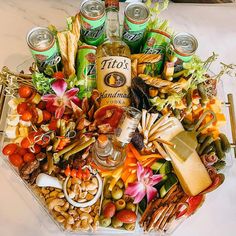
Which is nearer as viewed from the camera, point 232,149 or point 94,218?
point 94,218

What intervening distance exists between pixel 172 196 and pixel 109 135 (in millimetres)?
216

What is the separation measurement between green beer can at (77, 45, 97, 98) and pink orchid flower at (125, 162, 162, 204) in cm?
23

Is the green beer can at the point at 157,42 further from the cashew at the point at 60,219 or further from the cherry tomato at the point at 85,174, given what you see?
the cashew at the point at 60,219

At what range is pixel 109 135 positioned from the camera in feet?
3.41

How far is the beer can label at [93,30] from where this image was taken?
1042mm

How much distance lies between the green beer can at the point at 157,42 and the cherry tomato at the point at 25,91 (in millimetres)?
311

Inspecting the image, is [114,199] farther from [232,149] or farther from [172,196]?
[232,149]

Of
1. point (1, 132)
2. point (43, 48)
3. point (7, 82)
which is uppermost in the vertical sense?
point (43, 48)

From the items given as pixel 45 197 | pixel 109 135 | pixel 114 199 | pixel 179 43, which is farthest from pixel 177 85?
pixel 45 197

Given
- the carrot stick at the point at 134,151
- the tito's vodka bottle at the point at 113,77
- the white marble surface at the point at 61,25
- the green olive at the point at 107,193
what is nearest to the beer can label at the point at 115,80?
the tito's vodka bottle at the point at 113,77

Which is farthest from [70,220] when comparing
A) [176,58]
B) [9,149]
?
[176,58]

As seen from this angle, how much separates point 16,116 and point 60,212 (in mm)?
253

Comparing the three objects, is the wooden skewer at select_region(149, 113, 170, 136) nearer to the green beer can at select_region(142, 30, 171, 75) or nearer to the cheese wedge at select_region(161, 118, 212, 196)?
the cheese wedge at select_region(161, 118, 212, 196)

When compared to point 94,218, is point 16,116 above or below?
above
